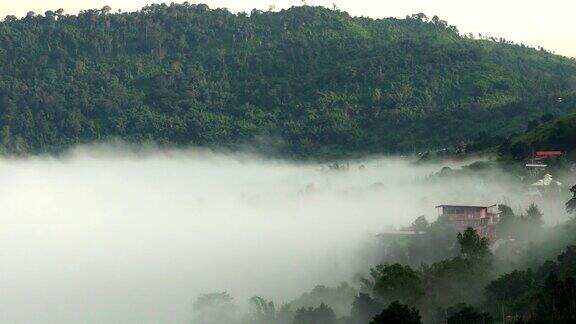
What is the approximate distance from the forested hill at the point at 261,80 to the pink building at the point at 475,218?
43928mm

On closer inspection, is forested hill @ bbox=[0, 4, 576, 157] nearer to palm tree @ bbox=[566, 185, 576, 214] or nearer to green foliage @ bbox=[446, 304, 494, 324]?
palm tree @ bbox=[566, 185, 576, 214]

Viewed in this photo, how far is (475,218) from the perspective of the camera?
2628 inches

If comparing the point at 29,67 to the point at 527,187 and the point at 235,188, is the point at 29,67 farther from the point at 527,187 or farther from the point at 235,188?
the point at 527,187

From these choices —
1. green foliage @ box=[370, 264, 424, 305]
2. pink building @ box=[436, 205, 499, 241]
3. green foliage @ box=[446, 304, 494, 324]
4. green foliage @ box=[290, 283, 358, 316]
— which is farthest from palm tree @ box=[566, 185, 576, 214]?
green foliage @ box=[446, 304, 494, 324]

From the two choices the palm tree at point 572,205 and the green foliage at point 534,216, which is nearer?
the palm tree at point 572,205

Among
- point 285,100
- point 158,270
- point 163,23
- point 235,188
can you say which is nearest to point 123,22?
point 163,23

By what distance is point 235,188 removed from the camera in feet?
398

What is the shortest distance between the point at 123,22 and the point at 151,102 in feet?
49.5

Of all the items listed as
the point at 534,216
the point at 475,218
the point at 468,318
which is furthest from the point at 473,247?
Result: the point at 475,218

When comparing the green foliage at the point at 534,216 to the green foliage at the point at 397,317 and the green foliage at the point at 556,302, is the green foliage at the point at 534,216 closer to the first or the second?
the green foliage at the point at 556,302

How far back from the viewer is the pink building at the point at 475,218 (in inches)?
2598

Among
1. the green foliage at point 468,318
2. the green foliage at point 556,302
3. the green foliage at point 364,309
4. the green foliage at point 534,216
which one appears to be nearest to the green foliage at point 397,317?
the green foliage at point 468,318

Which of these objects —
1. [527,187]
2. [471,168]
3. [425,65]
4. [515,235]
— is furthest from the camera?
Result: [425,65]

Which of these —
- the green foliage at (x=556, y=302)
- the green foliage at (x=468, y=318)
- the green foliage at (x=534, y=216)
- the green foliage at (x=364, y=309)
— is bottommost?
the green foliage at (x=364, y=309)
